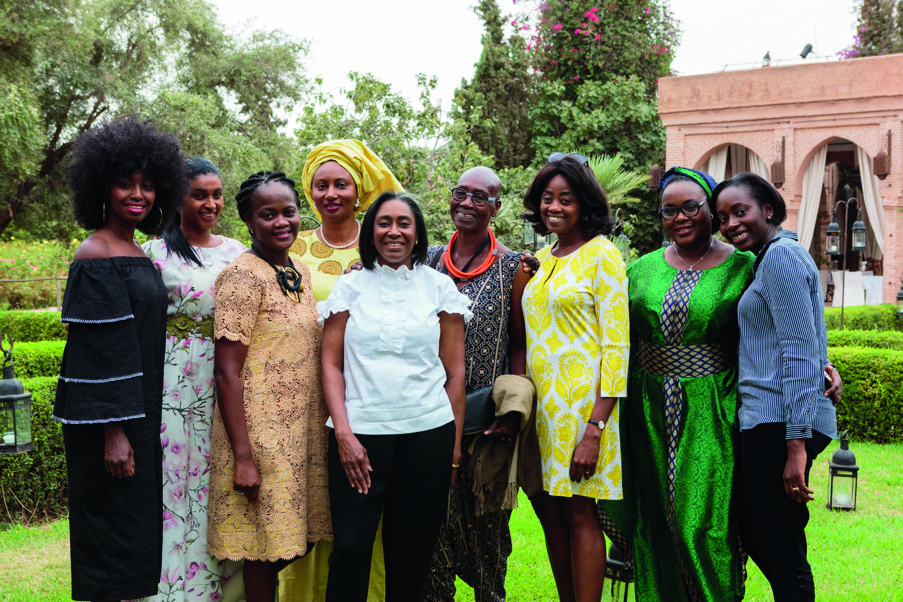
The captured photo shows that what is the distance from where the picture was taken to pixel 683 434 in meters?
3.27

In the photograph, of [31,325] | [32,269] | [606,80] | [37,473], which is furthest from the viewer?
[606,80]

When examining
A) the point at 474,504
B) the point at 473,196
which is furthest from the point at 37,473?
the point at 473,196

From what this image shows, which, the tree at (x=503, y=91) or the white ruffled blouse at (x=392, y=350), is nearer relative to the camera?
the white ruffled blouse at (x=392, y=350)

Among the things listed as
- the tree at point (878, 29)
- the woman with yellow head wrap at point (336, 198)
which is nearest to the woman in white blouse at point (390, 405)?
the woman with yellow head wrap at point (336, 198)

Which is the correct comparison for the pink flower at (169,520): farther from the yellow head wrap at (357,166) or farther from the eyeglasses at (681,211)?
the eyeglasses at (681,211)

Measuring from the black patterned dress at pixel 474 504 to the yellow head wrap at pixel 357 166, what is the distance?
58 centimetres

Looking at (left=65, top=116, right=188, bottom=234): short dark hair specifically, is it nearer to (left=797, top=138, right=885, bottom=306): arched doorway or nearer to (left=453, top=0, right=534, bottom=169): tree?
(left=797, top=138, right=885, bottom=306): arched doorway

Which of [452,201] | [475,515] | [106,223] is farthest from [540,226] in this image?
[106,223]

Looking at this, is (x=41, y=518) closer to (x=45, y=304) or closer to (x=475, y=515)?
(x=475, y=515)

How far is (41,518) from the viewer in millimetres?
5711

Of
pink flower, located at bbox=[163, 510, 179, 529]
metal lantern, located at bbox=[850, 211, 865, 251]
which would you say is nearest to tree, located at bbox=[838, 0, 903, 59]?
metal lantern, located at bbox=[850, 211, 865, 251]

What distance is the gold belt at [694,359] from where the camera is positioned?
10.8ft

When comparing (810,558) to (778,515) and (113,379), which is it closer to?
(778,515)

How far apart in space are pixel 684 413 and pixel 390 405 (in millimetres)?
1330
